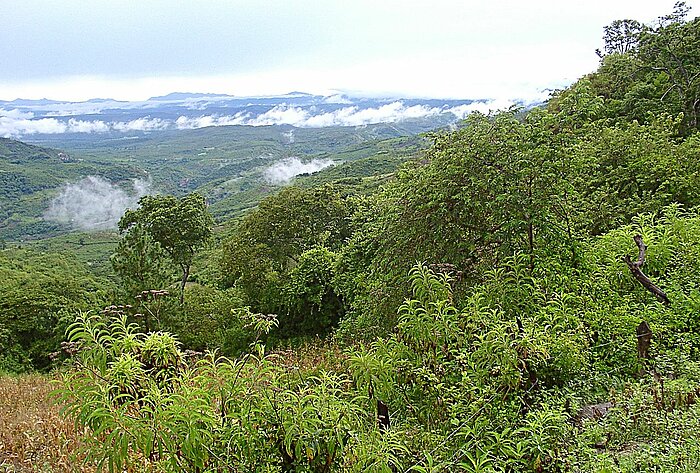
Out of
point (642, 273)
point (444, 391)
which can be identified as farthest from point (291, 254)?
point (444, 391)

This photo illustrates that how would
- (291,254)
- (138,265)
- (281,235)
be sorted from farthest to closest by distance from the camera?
(281,235) < (291,254) < (138,265)

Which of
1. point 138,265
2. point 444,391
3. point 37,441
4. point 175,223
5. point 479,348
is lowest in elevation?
point 138,265

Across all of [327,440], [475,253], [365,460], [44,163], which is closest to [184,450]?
[327,440]

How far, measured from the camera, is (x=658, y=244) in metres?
4.89

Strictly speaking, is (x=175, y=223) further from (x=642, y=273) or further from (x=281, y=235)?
(x=642, y=273)

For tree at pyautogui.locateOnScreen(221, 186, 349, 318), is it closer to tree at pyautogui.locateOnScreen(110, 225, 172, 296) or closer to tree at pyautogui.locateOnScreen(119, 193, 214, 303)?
tree at pyautogui.locateOnScreen(110, 225, 172, 296)

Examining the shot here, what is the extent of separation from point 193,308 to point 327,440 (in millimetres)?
15544

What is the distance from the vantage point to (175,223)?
72.6ft

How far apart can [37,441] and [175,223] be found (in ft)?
61.4

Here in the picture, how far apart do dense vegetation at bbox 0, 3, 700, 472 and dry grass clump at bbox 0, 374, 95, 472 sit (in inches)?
12.0

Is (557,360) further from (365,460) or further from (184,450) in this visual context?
(184,450)

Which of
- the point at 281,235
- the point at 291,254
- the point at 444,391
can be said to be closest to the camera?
the point at 444,391

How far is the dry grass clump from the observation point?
3.88m

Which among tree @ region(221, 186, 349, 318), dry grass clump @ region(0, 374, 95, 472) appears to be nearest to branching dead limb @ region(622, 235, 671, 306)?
dry grass clump @ region(0, 374, 95, 472)
